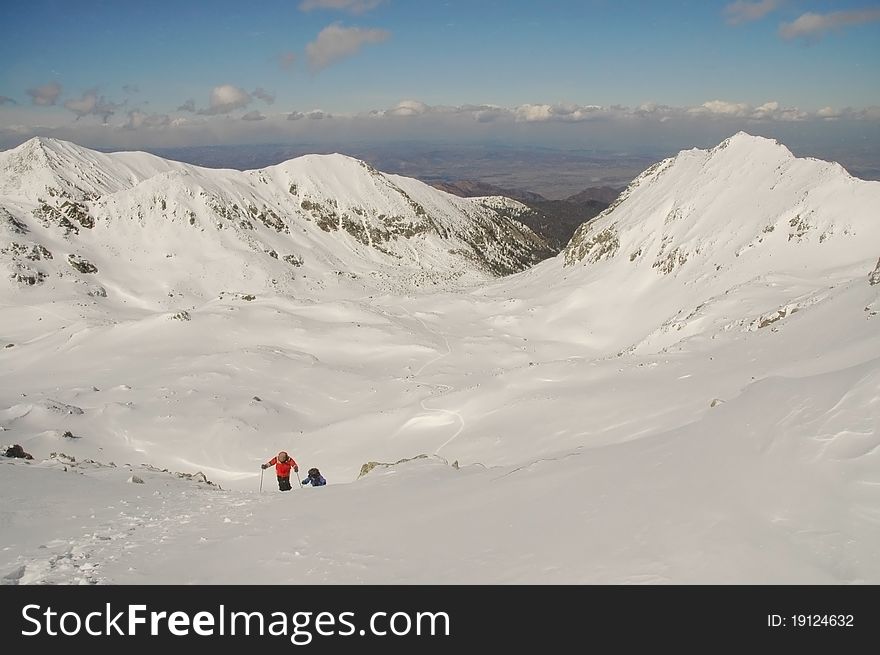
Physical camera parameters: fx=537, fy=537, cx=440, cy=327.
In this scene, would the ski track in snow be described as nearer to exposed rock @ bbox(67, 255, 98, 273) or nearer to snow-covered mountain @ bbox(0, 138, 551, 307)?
snow-covered mountain @ bbox(0, 138, 551, 307)

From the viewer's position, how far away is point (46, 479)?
1438 centimetres

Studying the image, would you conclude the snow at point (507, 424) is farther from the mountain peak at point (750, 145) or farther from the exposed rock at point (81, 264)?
the exposed rock at point (81, 264)

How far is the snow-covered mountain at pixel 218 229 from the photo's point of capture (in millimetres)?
92125

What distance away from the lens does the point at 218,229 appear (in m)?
107

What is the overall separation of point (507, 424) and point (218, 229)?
98783 millimetres

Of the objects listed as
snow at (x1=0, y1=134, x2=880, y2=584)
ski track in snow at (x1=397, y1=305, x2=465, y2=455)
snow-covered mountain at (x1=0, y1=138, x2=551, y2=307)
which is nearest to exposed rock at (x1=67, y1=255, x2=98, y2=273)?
snow-covered mountain at (x1=0, y1=138, x2=551, y2=307)

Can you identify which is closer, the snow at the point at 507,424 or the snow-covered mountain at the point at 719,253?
the snow at the point at 507,424

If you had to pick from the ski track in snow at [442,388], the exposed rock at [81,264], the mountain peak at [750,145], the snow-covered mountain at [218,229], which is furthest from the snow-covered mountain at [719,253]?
the exposed rock at [81,264]

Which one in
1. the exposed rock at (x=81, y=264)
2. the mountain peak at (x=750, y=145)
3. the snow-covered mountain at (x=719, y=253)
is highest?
the mountain peak at (x=750, y=145)

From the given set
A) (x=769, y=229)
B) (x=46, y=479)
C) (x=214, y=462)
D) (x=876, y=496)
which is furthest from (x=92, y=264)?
(x=876, y=496)

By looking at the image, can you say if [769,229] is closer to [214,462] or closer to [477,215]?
[214,462]

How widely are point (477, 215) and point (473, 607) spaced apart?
177451mm

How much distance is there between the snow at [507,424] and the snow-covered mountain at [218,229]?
2170cm

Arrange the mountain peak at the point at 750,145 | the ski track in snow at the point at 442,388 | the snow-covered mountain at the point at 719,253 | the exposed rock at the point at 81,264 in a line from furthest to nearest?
the exposed rock at the point at 81,264, the mountain peak at the point at 750,145, the snow-covered mountain at the point at 719,253, the ski track in snow at the point at 442,388
